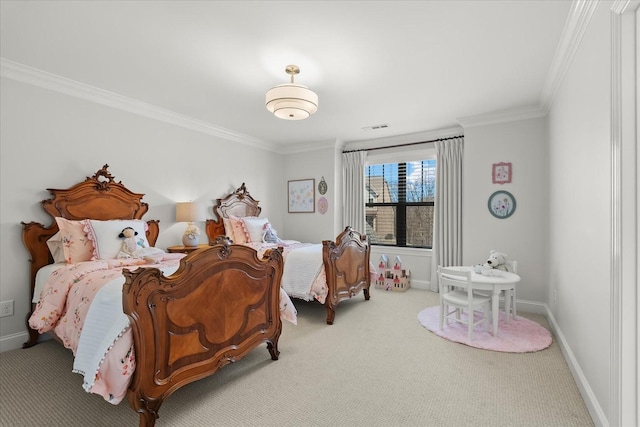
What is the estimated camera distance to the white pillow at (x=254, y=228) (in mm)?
4609

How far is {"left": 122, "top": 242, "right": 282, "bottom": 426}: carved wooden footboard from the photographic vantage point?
1.67m

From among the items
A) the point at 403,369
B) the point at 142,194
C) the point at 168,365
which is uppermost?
the point at 142,194

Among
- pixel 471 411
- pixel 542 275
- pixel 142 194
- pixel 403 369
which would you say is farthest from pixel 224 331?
pixel 542 275

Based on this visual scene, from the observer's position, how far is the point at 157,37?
2299mm

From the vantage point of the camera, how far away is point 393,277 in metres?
4.83

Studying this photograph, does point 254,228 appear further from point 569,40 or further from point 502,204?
point 569,40

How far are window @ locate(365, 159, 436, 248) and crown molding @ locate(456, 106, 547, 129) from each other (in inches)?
35.9

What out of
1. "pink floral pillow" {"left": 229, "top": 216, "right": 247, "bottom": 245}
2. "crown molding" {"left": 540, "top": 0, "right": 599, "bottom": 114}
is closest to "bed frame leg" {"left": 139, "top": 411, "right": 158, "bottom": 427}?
"pink floral pillow" {"left": 229, "top": 216, "right": 247, "bottom": 245}

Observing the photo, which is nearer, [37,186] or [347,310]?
[37,186]

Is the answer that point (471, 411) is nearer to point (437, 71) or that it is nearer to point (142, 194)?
point (437, 71)

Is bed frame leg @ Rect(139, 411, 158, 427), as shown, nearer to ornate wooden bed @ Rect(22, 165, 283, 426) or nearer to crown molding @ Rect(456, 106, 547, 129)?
ornate wooden bed @ Rect(22, 165, 283, 426)

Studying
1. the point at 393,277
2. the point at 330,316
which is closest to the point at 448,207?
the point at 393,277

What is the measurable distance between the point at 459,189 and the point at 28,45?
16.2 ft

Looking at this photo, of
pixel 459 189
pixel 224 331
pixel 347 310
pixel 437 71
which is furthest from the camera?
pixel 459 189
